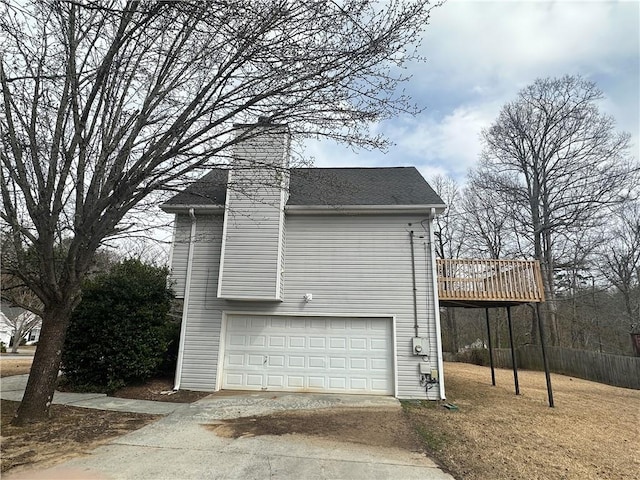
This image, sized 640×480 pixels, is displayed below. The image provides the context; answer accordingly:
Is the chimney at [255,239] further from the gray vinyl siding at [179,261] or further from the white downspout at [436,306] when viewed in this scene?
the white downspout at [436,306]

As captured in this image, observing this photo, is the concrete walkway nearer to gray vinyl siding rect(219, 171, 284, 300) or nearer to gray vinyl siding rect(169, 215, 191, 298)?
gray vinyl siding rect(219, 171, 284, 300)

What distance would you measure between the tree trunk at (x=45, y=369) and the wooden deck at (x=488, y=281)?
785 cm

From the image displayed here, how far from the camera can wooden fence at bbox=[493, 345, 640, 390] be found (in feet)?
42.9

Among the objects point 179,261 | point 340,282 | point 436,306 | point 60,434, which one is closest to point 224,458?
point 60,434

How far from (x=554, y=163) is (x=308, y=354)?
18240mm

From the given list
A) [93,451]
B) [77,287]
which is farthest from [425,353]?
[77,287]

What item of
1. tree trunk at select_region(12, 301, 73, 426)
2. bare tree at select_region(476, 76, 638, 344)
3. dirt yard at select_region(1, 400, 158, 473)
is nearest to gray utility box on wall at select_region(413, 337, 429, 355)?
dirt yard at select_region(1, 400, 158, 473)

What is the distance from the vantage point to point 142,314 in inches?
338

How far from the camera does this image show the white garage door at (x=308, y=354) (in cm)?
865

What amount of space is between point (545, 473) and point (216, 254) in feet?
25.4

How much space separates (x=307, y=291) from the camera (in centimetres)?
907

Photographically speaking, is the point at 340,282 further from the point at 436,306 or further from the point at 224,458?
the point at 224,458

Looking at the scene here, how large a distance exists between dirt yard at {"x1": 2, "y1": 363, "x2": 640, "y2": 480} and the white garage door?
1361mm

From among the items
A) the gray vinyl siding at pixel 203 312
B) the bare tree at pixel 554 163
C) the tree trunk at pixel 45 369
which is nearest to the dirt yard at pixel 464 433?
the tree trunk at pixel 45 369
